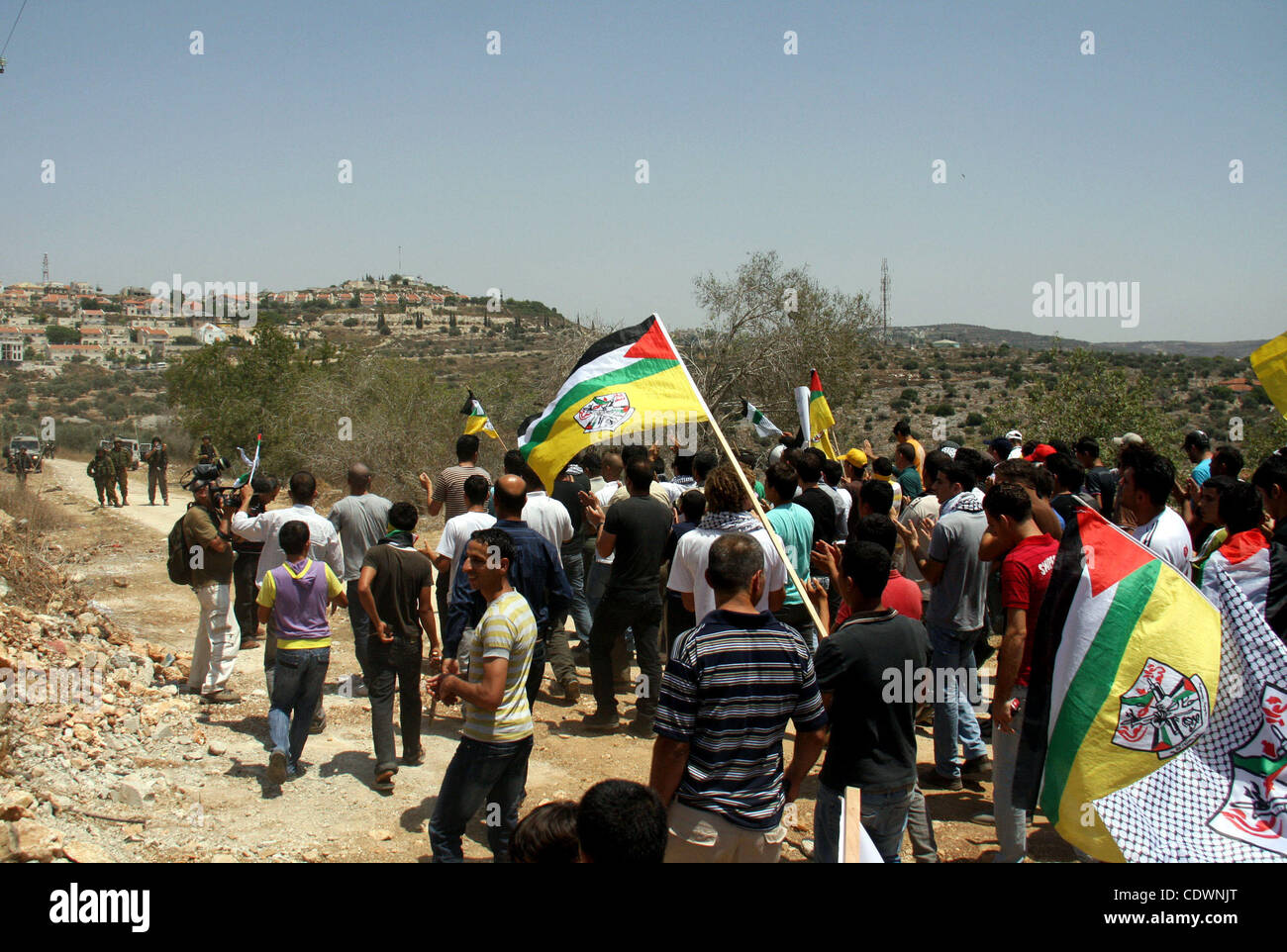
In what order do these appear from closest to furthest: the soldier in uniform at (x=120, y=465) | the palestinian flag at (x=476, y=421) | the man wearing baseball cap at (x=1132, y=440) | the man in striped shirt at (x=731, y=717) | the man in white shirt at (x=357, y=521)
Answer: the man in striped shirt at (x=731, y=717), the man wearing baseball cap at (x=1132, y=440), the man in white shirt at (x=357, y=521), the palestinian flag at (x=476, y=421), the soldier in uniform at (x=120, y=465)

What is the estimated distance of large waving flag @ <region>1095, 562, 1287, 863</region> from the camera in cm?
275

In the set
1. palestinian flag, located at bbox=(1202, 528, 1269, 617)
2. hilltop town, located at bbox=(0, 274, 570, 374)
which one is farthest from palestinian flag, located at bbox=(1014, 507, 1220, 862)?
hilltop town, located at bbox=(0, 274, 570, 374)

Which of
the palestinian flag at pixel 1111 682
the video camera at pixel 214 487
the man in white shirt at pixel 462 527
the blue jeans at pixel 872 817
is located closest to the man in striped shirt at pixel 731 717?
the blue jeans at pixel 872 817

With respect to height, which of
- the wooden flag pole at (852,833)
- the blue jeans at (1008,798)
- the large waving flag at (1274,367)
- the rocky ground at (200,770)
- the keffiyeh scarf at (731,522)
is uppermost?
the large waving flag at (1274,367)

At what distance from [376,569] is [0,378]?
243 ft

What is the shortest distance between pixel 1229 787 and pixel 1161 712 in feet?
0.92

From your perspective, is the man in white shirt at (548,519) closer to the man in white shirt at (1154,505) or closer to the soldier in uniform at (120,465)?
the man in white shirt at (1154,505)

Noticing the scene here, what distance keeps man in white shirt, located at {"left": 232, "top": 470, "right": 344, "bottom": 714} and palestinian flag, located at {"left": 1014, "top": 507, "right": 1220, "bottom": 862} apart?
5.02 metres

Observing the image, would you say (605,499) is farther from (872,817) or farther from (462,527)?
(872,817)

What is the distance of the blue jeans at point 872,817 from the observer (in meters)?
3.75

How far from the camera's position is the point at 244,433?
2889cm

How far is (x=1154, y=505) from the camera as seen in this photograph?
16.0 ft

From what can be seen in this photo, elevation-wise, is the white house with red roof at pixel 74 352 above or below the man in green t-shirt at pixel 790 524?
above
